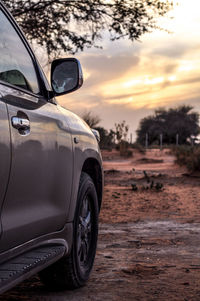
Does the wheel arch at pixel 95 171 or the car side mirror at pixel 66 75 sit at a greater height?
the car side mirror at pixel 66 75

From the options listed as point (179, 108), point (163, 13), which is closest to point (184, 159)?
point (163, 13)

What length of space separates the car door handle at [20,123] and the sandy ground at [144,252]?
1547 millimetres

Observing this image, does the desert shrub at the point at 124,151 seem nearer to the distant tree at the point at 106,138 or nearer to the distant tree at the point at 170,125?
the distant tree at the point at 106,138

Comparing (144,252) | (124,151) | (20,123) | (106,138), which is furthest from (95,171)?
(106,138)

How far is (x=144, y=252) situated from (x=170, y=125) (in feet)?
178

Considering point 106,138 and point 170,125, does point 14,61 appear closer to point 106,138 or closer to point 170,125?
point 106,138

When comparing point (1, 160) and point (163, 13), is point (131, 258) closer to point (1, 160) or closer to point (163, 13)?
point (1, 160)

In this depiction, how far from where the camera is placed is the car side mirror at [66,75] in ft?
13.1

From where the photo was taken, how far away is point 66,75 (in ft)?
13.4

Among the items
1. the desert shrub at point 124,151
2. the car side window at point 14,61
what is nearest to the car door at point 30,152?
the car side window at point 14,61

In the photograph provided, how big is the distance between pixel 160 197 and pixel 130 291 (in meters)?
7.34

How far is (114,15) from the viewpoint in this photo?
491 inches

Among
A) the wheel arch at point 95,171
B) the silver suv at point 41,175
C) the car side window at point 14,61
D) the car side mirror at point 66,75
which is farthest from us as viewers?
the wheel arch at point 95,171

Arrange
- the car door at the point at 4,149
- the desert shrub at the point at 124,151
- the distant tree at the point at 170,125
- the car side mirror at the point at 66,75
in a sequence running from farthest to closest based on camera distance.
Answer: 1. the distant tree at the point at 170,125
2. the desert shrub at the point at 124,151
3. the car side mirror at the point at 66,75
4. the car door at the point at 4,149
